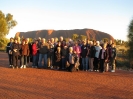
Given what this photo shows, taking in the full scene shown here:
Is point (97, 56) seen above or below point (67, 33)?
below

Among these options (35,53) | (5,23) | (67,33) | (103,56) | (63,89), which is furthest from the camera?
(67,33)

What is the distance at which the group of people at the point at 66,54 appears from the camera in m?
13.2

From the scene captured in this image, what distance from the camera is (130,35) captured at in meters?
22.8

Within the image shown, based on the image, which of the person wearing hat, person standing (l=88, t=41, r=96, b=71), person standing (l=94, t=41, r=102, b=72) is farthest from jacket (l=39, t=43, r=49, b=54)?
person standing (l=94, t=41, r=102, b=72)

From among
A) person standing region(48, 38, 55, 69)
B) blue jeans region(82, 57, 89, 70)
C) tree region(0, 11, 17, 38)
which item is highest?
tree region(0, 11, 17, 38)

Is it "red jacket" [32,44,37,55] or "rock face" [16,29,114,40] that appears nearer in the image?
"red jacket" [32,44,37,55]

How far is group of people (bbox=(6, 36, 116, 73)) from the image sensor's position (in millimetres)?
13234

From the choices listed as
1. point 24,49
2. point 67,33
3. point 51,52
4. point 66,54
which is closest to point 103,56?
point 66,54

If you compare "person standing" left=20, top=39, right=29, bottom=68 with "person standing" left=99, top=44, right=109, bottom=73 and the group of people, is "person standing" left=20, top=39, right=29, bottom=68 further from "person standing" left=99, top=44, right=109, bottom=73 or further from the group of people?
"person standing" left=99, top=44, right=109, bottom=73

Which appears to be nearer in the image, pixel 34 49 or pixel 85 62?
pixel 85 62

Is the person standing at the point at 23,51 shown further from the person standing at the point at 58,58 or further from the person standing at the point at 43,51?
the person standing at the point at 58,58

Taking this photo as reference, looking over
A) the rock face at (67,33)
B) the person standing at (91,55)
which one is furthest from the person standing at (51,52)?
the rock face at (67,33)

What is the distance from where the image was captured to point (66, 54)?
13617 mm

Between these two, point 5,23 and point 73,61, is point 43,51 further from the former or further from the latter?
point 5,23
